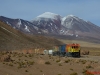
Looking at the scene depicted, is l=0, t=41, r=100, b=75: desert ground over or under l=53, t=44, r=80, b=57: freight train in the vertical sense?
under

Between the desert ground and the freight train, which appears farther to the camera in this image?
the freight train

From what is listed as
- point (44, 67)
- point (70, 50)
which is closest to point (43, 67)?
point (44, 67)

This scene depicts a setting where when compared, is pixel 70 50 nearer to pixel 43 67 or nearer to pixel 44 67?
pixel 44 67

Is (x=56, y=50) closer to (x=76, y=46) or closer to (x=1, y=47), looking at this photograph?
(x=76, y=46)

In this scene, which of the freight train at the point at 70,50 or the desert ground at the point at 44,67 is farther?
the freight train at the point at 70,50

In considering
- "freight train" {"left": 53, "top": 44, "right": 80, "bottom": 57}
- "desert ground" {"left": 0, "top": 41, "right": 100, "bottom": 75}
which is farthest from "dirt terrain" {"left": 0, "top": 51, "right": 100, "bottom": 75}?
"freight train" {"left": 53, "top": 44, "right": 80, "bottom": 57}

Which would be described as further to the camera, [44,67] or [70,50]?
[70,50]

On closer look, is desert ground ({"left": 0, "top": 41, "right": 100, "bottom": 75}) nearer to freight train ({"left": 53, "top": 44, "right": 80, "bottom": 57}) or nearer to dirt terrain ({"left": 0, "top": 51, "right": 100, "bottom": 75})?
dirt terrain ({"left": 0, "top": 51, "right": 100, "bottom": 75})

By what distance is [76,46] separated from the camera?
67.4 metres

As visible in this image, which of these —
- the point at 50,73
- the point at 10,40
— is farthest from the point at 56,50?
the point at 50,73

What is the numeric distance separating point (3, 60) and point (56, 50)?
40.7 metres

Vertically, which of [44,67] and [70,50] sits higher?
[70,50]

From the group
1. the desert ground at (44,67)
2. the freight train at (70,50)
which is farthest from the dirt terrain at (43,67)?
the freight train at (70,50)

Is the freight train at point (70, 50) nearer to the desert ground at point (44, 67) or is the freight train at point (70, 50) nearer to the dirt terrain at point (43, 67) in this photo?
the desert ground at point (44, 67)
